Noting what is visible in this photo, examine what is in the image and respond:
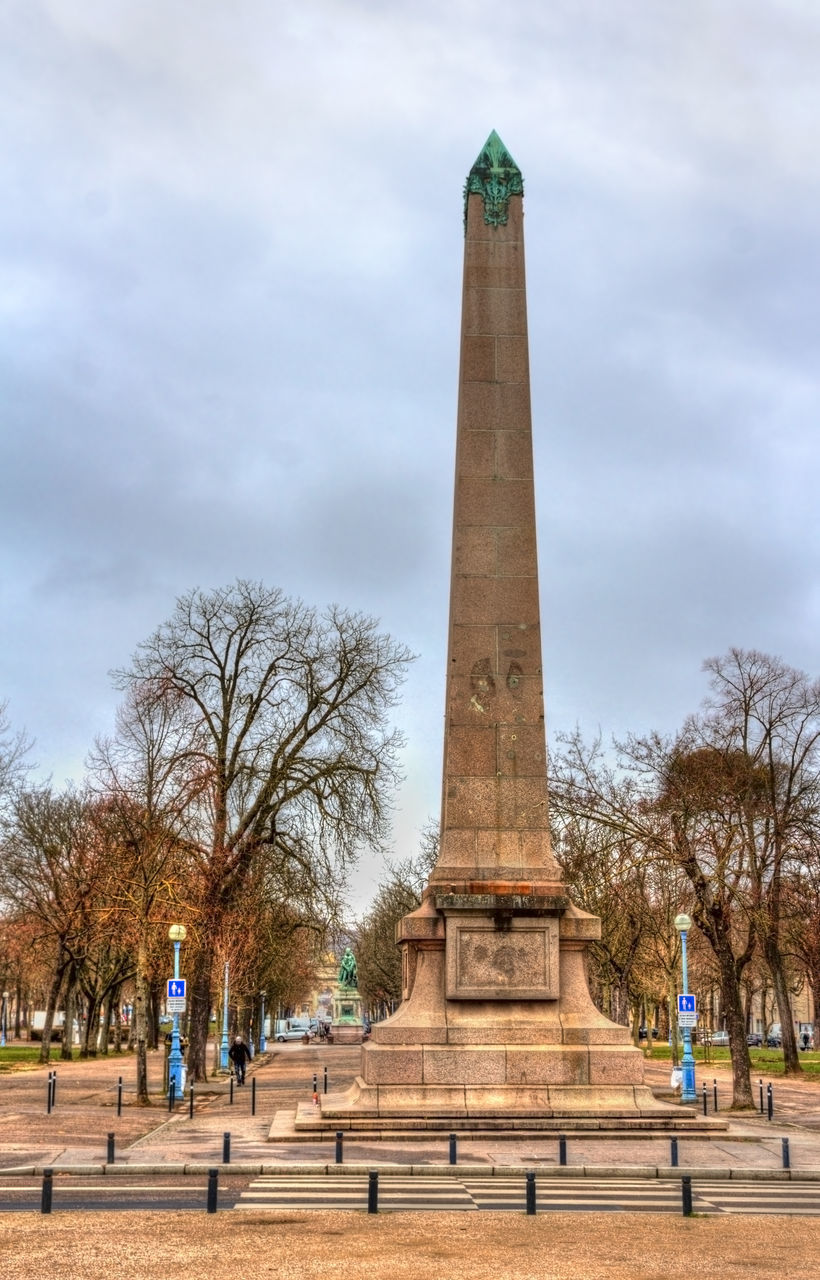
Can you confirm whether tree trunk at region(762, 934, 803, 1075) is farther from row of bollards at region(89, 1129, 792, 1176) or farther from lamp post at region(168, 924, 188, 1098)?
row of bollards at region(89, 1129, 792, 1176)

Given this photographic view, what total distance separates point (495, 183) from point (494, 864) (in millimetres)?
12868

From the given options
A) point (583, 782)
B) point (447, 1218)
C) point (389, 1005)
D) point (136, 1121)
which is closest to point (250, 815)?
point (583, 782)

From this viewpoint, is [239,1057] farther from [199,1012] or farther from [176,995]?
[176,995]

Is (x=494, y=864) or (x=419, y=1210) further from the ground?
(x=494, y=864)

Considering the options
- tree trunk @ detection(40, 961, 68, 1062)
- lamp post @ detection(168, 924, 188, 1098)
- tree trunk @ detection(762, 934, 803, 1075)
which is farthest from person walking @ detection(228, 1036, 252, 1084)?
tree trunk @ detection(762, 934, 803, 1075)

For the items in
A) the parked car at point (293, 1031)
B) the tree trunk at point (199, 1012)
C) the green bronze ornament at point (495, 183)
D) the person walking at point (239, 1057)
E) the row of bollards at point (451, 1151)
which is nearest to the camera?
the row of bollards at point (451, 1151)

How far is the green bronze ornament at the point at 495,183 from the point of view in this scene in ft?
86.6

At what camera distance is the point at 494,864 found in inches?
929

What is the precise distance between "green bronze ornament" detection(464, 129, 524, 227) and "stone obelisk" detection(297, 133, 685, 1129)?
1.1 inches

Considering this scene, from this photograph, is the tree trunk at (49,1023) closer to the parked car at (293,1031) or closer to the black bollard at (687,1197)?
the parked car at (293,1031)

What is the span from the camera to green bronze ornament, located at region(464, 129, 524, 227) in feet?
86.6

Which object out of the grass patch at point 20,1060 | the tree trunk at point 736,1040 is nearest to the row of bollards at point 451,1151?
the tree trunk at point 736,1040

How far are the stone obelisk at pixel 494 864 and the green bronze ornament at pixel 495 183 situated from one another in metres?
0.03

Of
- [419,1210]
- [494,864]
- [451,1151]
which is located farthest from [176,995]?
[419,1210]
